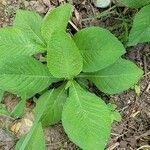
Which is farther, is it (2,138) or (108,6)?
(108,6)

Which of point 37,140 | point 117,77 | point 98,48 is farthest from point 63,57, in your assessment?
point 37,140

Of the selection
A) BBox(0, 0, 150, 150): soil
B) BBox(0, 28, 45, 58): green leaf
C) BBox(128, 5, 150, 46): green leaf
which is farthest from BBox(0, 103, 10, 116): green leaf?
BBox(128, 5, 150, 46): green leaf

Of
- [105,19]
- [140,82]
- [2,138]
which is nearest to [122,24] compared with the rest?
[105,19]

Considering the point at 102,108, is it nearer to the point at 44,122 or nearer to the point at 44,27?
the point at 44,122

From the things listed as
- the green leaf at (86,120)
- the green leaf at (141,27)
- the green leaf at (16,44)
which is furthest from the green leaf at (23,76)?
the green leaf at (141,27)

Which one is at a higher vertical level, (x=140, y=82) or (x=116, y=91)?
(x=116, y=91)

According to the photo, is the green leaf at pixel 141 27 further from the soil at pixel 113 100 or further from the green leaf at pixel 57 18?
the green leaf at pixel 57 18

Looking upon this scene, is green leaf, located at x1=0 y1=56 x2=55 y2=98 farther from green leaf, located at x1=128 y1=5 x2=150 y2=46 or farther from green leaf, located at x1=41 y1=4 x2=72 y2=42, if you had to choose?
green leaf, located at x1=128 y1=5 x2=150 y2=46
